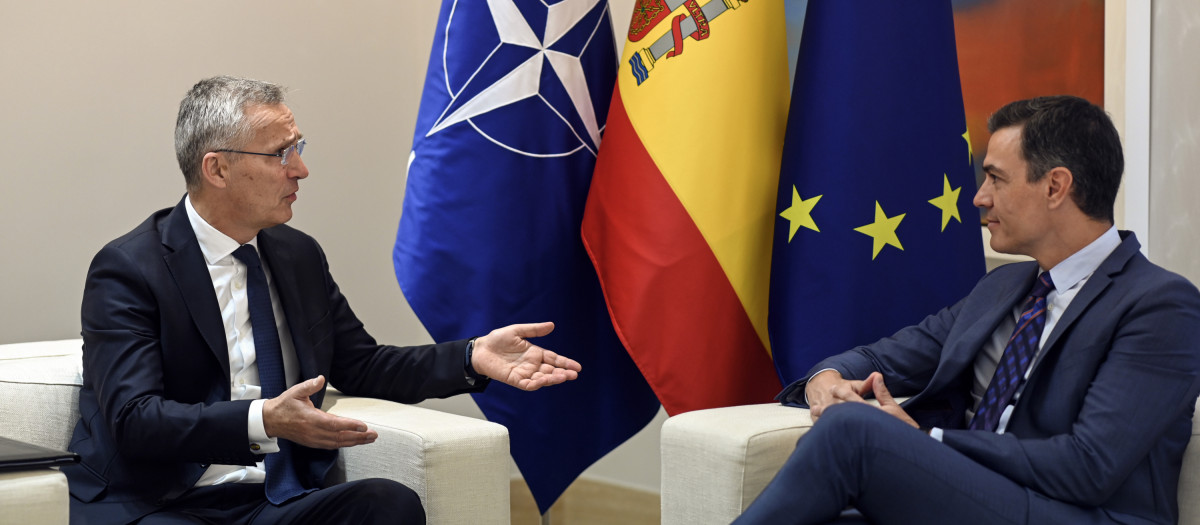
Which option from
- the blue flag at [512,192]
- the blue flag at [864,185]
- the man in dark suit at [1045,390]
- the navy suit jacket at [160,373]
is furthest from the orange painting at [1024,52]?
the navy suit jacket at [160,373]

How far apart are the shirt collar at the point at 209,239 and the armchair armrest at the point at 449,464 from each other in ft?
1.54

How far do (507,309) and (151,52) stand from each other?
1.40 metres

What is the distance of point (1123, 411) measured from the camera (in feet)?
6.10

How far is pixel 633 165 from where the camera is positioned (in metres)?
2.67

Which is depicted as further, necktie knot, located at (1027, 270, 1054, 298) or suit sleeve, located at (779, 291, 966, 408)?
suit sleeve, located at (779, 291, 966, 408)

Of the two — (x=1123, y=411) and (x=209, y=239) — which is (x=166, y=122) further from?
(x=1123, y=411)

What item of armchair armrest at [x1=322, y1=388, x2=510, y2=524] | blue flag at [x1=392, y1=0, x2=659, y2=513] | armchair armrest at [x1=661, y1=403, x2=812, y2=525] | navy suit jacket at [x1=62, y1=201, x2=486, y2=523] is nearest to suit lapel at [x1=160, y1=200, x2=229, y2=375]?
navy suit jacket at [x1=62, y1=201, x2=486, y2=523]

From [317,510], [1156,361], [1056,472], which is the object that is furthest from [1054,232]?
[317,510]

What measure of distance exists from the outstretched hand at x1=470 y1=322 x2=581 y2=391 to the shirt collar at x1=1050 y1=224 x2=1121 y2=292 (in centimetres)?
95

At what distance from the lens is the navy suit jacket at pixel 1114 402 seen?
1.86m

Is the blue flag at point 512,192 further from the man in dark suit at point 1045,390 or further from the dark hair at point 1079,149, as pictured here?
the dark hair at point 1079,149

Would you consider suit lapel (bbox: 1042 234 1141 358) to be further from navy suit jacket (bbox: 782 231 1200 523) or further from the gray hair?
the gray hair

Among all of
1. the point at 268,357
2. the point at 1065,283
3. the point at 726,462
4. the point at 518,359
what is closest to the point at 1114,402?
the point at 1065,283

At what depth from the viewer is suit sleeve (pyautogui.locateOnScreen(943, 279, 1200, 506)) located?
1856 mm
